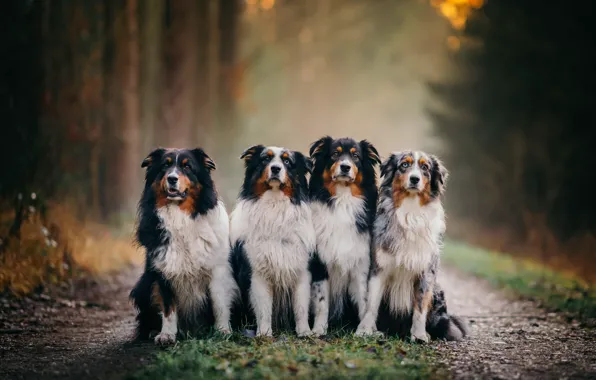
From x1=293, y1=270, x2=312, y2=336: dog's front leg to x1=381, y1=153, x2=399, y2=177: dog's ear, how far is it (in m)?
1.37

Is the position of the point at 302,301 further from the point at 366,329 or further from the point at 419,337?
the point at 419,337

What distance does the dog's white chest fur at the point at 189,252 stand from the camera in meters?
6.09

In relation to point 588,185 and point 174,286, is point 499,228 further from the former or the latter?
point 174,286

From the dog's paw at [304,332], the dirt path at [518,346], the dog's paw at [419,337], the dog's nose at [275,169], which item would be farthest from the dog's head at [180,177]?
the dirt path at [518,346]

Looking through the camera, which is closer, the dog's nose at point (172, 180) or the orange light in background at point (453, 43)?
the dog's nose at point (172, 180)

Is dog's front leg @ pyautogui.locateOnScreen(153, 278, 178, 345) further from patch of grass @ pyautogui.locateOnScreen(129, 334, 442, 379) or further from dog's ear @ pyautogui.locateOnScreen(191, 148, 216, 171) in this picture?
dog's ear @ pyautogui.locateOnScreen(191, 148, 216, 171)

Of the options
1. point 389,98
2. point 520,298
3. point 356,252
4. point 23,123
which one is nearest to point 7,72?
point 23,123

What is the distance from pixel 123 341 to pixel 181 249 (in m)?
1.30

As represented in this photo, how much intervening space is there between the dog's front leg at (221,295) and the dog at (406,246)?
55.2 inches

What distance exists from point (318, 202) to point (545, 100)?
12.0m

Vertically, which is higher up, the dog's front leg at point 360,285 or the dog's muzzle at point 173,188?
the dog's muzzle at point 173,188

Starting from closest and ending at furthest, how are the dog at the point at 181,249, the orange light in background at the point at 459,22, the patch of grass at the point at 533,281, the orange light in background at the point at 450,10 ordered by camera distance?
the dog at the point at 181,249 → the patch of grass at the point at 533,281 → the orange light in background at the point at 459,22 → the orange light in background at the point at 450,10

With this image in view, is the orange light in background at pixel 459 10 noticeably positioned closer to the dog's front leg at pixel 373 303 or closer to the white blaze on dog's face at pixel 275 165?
the white blaze on dog's face at pixel 275 165

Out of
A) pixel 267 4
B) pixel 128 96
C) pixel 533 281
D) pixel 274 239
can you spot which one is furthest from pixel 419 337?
pixel 267 4
